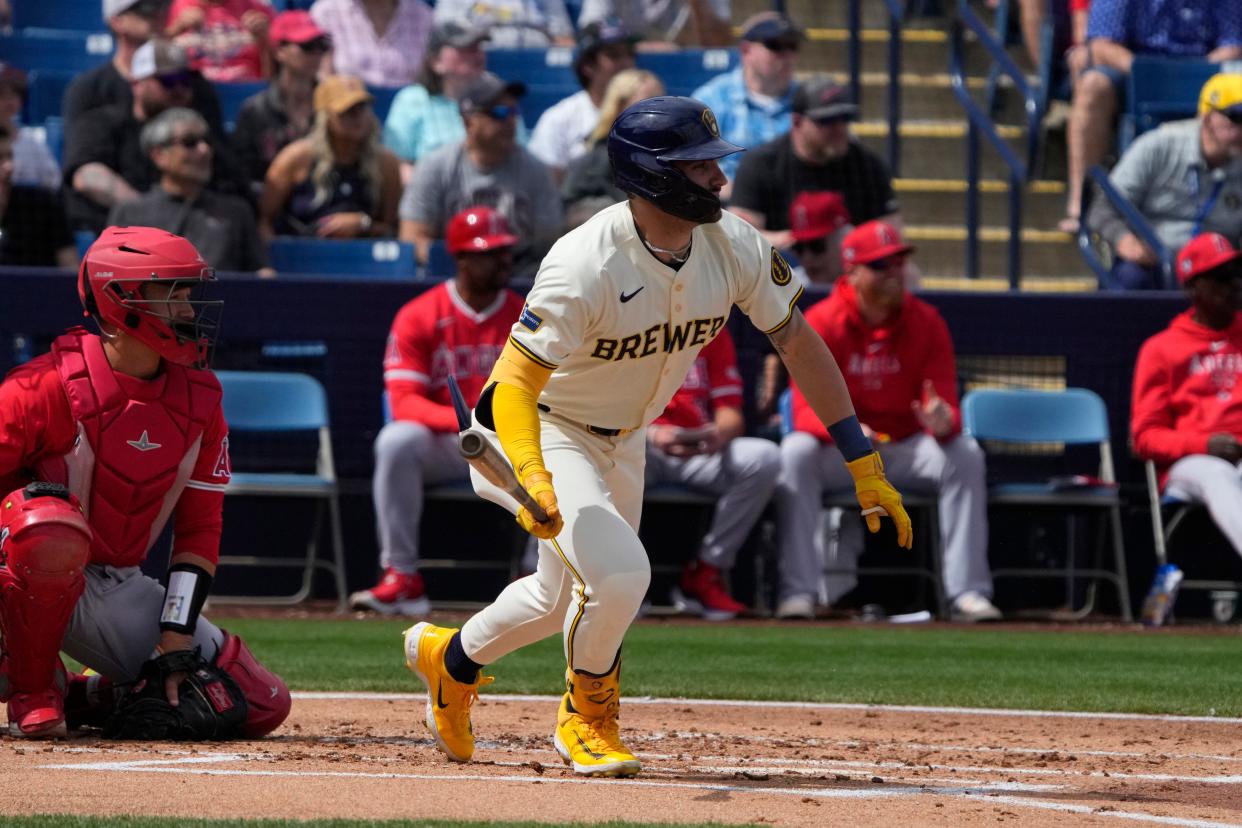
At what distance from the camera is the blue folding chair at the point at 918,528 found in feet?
32.6

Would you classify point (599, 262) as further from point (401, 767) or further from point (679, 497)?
point (679, 497)

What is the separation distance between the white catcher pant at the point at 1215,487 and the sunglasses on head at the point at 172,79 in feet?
19.8

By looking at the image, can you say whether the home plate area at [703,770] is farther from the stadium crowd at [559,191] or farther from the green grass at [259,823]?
the stadium crowd at [559,191]

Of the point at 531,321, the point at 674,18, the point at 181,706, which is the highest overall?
the point at 674,18

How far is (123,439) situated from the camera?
5.57m

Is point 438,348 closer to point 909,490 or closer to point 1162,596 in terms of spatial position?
point 909,490

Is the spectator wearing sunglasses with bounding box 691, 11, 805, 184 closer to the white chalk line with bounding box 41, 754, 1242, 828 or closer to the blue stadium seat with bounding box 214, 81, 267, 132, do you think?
the blue stadium seat with bounding box 214, 81, 267, 132

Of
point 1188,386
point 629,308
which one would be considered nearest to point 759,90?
point 1188,386

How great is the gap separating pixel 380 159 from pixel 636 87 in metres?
1.59

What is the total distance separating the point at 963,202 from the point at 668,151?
29.1 feet

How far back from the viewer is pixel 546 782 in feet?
16.2

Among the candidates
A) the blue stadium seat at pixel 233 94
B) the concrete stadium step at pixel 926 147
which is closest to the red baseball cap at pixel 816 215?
the concrete stadium step at pixel 926 147

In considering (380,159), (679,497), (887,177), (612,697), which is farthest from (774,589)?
(612,697)

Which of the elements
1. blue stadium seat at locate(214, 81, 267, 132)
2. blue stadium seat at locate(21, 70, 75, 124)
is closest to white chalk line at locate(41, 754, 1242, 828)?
blue stadium seat at locate(214, 81, 267, 132)
